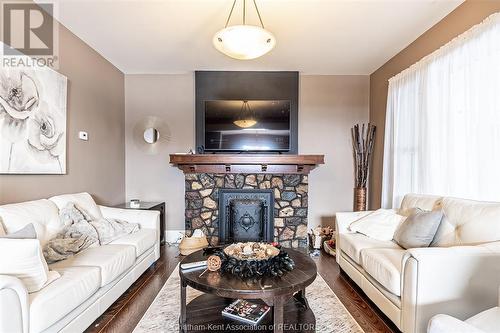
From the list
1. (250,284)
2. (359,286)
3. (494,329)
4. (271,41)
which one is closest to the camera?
(494,329)

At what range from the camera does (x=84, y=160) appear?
339 cm

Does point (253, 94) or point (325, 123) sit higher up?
point (253, 94)

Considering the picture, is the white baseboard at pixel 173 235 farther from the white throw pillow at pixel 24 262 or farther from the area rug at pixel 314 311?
the white throw pillow at pixel 24 262

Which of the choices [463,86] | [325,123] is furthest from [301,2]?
[325,123]

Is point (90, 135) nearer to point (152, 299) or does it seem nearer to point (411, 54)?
point (152, 299)

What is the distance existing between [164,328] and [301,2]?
285 cm

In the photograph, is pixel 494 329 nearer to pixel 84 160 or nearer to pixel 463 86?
pixel 463 86

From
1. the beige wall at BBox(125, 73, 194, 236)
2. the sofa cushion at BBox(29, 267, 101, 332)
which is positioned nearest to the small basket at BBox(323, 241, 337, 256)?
the beige wall at BBox(125, 73, 194, 236)

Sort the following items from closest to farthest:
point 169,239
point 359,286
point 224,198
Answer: point 359,286, point 224,198, point 169,239

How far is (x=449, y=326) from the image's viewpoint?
1.09 m

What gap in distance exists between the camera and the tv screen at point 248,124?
13.8 feet

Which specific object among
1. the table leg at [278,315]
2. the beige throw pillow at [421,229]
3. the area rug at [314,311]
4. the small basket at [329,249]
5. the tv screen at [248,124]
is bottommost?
the area rug at [314,311]

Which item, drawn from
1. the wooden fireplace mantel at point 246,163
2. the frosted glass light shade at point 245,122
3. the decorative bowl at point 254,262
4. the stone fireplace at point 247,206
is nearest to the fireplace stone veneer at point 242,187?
the stone fireplace at point 247,206

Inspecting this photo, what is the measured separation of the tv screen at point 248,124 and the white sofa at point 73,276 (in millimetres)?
1622
